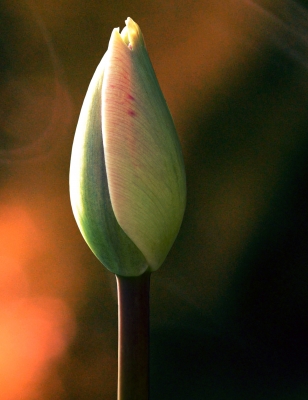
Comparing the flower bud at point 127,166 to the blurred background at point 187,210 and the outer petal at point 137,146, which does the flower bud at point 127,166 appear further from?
the blurred background at point 187,210

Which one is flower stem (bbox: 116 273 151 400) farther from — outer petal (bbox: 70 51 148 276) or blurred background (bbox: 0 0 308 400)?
blurred background (bbox: 0 0 308 400)

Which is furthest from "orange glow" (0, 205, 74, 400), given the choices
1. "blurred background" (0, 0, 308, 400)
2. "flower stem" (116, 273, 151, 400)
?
"flower stem" (116, 273, 151, 400)

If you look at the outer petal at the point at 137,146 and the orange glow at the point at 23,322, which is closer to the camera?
the outer petal at the point at 137,146

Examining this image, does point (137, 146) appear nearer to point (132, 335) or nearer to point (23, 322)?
point (132, 335)

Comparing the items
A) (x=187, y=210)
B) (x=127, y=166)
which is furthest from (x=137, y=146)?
(x=187, y=210)

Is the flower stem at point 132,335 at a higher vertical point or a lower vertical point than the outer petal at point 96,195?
lower

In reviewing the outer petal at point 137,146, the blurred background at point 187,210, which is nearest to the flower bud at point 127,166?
the outer petal at point 137,146
